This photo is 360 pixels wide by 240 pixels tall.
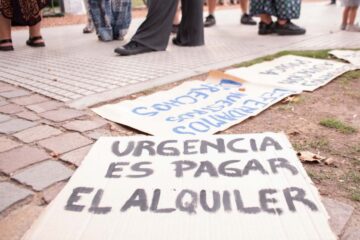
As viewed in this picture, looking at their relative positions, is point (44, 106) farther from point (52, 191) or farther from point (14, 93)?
point (52, 191)

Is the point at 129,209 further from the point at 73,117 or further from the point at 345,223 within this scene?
the point at 73,117

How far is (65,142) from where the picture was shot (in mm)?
1988

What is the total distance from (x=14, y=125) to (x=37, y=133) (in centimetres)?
21

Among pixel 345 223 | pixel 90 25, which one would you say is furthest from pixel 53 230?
pixel 90 25

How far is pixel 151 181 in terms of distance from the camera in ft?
5.11

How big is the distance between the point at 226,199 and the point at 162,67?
7.50 ft

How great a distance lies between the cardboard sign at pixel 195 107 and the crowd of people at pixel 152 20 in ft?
5.17

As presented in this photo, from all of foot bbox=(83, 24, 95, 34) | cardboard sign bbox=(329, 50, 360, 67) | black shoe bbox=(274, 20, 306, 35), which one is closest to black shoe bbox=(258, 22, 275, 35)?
black shoe bbox=(274, 20, 306, 35)

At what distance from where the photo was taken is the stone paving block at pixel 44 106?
→ 2.46 m

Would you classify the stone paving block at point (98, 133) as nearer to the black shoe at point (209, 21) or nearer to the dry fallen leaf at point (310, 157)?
the dry fallen leaf at point (310, 157)

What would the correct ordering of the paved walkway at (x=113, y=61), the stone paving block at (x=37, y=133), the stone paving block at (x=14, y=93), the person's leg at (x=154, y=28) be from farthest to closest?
the person's leg at (x=154, y=28) → the paved walkway at (x=113, y=61) → the stone paving block at (x=14, y=93) → the stone paving block at (x=37, y=133)

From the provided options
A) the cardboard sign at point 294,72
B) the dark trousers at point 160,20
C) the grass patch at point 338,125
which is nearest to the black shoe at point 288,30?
the dark trousers at point 160,20

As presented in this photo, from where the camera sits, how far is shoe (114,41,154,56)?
416cm

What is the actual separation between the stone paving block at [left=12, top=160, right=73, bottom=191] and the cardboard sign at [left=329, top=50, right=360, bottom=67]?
2856 millimetres
